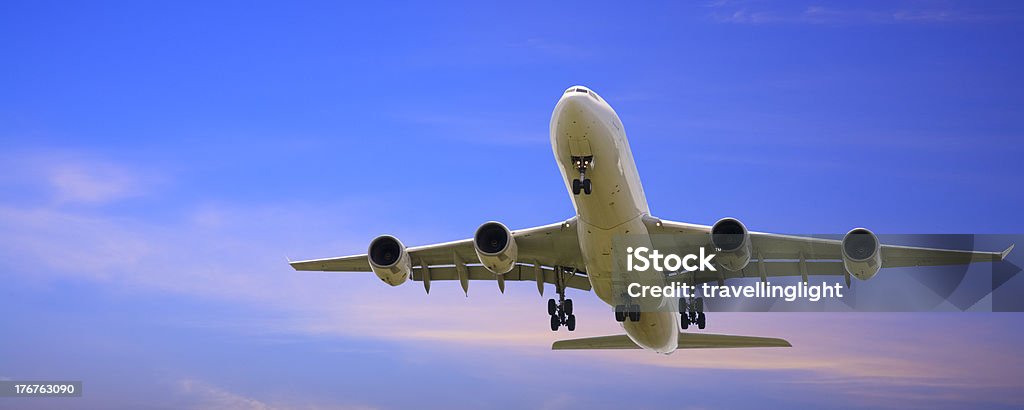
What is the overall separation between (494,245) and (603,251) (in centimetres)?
319

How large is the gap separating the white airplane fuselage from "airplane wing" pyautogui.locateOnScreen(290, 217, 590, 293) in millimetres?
1918

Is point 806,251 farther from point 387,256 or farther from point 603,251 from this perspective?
point 387,256

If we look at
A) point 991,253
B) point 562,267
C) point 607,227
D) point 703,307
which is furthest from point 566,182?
Result: point 991,253

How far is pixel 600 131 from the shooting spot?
27.7 m

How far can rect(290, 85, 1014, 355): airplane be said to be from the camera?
92.4 ft

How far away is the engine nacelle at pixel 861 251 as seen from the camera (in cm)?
3039

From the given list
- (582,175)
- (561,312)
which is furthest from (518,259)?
(582,175)

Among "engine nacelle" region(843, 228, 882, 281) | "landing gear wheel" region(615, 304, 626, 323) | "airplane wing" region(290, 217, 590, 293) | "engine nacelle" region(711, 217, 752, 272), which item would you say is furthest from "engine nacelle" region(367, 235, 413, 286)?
"engine nacelle" region(843, 228, 882, 281)

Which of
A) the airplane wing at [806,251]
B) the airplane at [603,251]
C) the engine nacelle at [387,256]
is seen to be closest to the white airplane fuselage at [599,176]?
the airplane at [603,251]

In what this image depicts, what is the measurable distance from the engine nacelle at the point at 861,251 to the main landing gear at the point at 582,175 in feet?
25.3

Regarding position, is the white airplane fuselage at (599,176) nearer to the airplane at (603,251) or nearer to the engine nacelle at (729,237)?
the airplane at (603,251)

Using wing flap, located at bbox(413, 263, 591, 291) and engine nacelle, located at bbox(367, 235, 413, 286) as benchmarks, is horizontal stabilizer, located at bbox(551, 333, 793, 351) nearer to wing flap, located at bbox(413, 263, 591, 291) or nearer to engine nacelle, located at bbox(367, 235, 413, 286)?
wing flap, located at bbox(413, 263, 591, 291)

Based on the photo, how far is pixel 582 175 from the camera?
1113 inches

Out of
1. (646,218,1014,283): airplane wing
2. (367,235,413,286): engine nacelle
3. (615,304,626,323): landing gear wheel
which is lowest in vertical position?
(615,304,626,323): landing gear wheel
